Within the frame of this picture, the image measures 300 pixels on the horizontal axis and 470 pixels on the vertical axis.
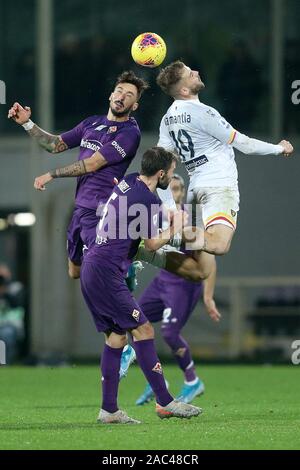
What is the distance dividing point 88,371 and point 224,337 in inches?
154

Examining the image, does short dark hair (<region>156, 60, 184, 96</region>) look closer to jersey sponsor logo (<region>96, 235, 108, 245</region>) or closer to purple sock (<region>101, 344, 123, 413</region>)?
jersey sponsor logo (<region>96, 235, 108, 245</region>)

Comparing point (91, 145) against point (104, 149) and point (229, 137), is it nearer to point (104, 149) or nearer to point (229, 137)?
point (104, 149)

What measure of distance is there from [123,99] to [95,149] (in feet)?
1.84

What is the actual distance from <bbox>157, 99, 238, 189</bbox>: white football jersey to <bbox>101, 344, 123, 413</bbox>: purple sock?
7.85 feet

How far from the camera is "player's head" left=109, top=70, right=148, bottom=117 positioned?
11.1 m

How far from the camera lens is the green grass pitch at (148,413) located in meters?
8.63

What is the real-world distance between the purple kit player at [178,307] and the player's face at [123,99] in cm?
202

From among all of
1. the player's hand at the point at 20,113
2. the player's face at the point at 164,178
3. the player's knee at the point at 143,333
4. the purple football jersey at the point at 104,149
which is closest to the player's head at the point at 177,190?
the purple football jersey at the point at 104,149

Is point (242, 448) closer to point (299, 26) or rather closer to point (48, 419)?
point (48, 419)

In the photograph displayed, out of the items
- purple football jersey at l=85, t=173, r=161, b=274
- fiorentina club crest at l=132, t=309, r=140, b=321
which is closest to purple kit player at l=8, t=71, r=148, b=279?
purple football jersey at l=85, t=173, r=161, b=274

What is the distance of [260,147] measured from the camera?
1145 centimetres

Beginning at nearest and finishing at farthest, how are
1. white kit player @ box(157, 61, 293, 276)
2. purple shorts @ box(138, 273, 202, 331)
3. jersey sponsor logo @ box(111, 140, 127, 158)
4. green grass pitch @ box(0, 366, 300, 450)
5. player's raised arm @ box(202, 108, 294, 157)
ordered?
1. green grass pitch @ box(0, 366, 300, 450)
2. jersey sponsor logo @ box(111, 140, 127, 158)
3. player's raised arm @ box(202, 108, 294, 157)
4. white kit player @ box(157, 61, 293, 276)
5. purple shorts @ box(138, 273, 202, 331)

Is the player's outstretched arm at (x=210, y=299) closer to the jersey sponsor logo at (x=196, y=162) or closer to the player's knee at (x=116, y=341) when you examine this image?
the jersey sponsor logo at (x=196, y=162)

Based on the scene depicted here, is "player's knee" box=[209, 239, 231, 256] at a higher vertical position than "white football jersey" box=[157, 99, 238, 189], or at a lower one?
lower
